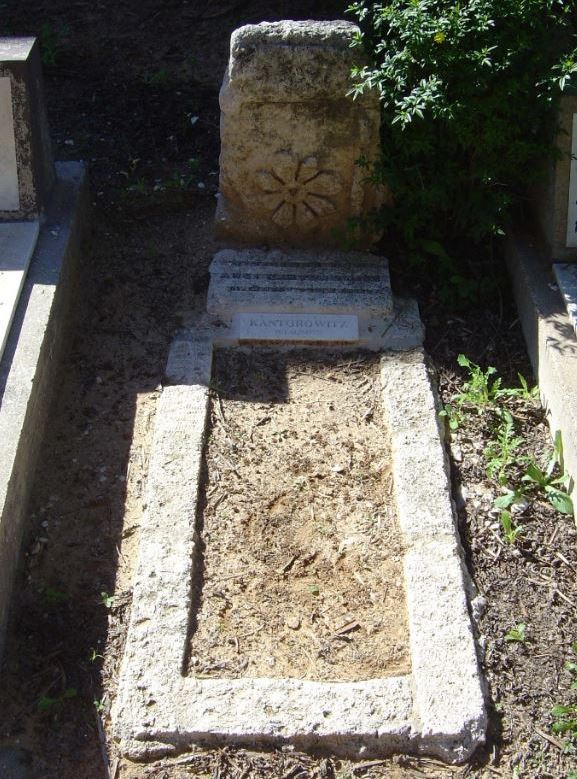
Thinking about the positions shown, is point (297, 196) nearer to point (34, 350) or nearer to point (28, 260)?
point (28, 260)

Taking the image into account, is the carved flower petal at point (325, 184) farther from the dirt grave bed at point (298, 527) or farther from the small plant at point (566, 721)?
the small plant at point (566, 721)

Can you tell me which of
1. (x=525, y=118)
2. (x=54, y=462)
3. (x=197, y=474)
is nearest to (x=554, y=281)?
(x=525, y=118)

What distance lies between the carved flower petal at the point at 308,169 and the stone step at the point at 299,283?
0.35m

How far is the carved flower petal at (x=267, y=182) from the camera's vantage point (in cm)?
457

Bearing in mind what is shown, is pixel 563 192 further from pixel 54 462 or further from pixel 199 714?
pixel 199 714

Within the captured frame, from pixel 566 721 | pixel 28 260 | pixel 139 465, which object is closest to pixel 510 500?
pixel 566 721

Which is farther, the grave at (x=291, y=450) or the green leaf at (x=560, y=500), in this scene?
the green leaf at (x=560, y=500)

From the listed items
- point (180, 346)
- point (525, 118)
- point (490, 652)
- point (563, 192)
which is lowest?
point (490, 652)

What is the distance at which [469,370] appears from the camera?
425cm

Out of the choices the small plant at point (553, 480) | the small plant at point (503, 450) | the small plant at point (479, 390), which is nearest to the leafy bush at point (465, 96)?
the small plant at point (479, 390)

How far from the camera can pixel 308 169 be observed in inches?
179

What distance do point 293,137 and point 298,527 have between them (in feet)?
6.00

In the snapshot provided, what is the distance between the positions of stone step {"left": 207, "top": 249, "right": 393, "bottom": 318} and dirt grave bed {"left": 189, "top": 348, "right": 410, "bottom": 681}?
227mm

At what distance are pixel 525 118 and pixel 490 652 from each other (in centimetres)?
225
